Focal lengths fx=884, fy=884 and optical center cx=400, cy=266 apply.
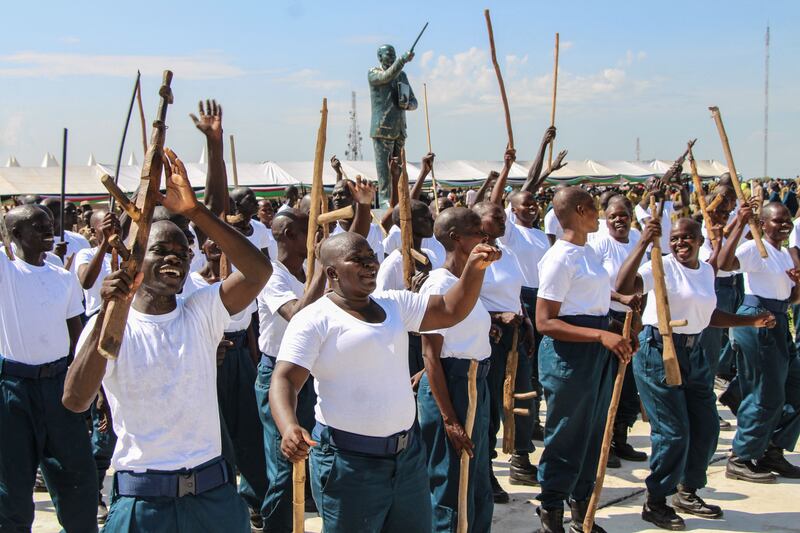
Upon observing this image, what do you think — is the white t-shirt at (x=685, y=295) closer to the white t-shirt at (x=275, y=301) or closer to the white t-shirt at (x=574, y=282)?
the white t-shirt at (x=574, y=282)

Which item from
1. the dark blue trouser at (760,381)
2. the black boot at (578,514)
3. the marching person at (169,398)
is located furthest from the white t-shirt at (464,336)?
the dark blue trouser at (760,381)

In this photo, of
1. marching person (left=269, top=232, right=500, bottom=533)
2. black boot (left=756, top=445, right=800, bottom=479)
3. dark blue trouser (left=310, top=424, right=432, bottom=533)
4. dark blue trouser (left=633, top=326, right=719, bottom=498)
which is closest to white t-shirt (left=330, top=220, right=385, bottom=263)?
dark blue trouser (left=633, top=326, right=719, bottom=498)

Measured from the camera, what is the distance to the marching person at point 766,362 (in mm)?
6805

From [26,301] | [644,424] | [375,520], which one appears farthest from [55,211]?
[375,520]

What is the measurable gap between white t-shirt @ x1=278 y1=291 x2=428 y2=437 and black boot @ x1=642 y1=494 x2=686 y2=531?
281 centimetres

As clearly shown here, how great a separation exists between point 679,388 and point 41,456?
3.91 metres

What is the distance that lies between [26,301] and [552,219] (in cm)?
660

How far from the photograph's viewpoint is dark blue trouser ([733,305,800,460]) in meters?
6.80

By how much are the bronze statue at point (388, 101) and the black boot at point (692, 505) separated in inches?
246

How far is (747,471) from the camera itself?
273 inches

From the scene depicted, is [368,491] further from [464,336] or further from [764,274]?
[764,274]

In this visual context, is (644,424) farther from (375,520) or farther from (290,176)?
(290,176)

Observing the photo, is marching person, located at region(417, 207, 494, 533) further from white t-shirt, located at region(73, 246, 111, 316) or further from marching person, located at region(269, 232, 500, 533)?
white t-shirt, located at region(73, 246, 111, 316)

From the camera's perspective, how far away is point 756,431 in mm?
6797
